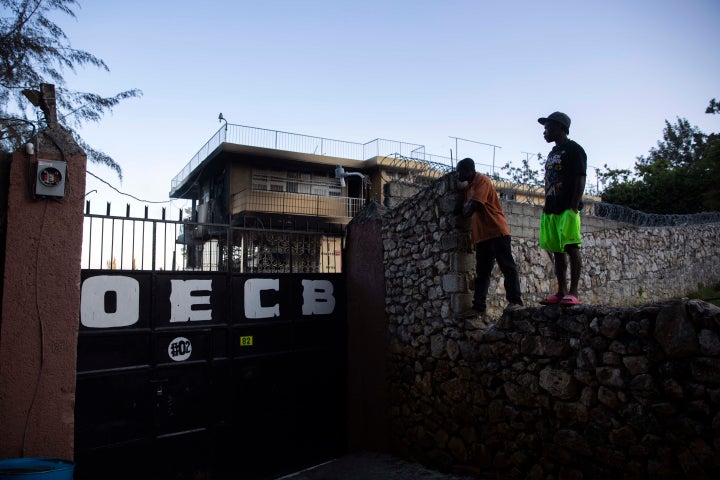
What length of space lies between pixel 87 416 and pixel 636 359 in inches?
213

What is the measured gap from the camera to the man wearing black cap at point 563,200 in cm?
417

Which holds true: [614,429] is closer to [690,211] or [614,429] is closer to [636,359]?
[636,359]

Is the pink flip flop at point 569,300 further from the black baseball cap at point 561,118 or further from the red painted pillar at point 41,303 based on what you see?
the red painted pillar at point 41,303

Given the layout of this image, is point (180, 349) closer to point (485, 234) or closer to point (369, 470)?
point (369, 470)

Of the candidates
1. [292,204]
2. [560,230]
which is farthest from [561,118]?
[292,204]

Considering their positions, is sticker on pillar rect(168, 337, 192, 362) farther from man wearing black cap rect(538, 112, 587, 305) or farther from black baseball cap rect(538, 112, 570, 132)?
black baseball cap rect(538, 112, 570, 132)

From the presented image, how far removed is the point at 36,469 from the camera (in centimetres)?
376

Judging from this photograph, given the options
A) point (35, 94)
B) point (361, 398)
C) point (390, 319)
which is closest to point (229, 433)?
point (361, 398)

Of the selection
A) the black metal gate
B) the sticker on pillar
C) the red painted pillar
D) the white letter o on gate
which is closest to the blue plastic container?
the red painted pillar

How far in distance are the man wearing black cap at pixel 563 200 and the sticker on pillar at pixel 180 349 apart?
424 centimetres

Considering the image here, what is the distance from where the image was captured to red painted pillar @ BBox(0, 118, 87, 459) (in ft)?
13.7

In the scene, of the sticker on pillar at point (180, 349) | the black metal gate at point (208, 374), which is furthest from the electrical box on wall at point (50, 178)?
the sticker on pillar at point (180, 349)

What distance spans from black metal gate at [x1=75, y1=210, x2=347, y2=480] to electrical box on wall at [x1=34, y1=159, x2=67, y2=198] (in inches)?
44.1

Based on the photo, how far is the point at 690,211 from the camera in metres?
16.7
